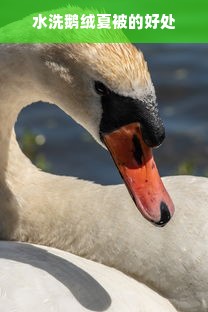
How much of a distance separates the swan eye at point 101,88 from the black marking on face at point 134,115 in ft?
0.04

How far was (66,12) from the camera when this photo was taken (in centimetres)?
308

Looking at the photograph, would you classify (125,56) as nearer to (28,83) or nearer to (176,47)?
(28,83)

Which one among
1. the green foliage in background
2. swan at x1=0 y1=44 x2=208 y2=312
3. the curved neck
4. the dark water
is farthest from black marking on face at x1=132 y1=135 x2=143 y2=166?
the green foliage in background

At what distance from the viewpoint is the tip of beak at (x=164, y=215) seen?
9.77 feet

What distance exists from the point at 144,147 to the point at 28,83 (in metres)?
0.50

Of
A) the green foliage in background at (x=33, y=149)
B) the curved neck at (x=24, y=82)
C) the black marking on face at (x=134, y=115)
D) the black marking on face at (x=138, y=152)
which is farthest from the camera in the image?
the green foliage in background at (x=33, y=149)

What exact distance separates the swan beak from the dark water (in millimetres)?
2196

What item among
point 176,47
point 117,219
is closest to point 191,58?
point 176,47

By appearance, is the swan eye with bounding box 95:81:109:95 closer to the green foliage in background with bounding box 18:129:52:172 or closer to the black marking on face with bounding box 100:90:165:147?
the black marking on face with bounding box 100:90:165:147

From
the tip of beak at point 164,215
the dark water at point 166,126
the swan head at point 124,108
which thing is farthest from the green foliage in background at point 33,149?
the tip of beak at point 164,215

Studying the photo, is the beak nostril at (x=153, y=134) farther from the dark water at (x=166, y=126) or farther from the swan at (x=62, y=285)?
the dark water at (x=166, y=126)

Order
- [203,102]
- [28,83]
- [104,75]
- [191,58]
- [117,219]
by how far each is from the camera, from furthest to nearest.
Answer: [191,58] < [203,102] < [117,219] < [28,83] < [104,75]

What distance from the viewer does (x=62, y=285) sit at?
10.1ft

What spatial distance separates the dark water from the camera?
5.48 m
